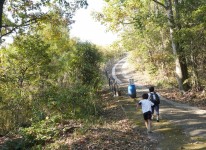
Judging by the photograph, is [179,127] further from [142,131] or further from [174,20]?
[174,20]

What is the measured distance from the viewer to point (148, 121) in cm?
1171

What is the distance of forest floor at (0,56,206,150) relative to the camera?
995cm

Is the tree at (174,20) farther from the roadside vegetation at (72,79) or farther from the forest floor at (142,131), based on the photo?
the forest floor at (142,131)

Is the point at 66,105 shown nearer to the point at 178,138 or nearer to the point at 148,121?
the point at 148,121

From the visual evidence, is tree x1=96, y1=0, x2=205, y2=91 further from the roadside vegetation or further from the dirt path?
the dirt path

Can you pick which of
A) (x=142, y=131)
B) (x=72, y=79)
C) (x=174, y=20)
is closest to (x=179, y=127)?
(x=142, y=131)

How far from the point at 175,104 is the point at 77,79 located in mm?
7836

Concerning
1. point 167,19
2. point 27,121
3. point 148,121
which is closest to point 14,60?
point 27,121

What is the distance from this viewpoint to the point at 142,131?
39.7 feet

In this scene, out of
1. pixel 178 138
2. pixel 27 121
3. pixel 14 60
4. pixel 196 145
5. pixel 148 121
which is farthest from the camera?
pixel 14 60

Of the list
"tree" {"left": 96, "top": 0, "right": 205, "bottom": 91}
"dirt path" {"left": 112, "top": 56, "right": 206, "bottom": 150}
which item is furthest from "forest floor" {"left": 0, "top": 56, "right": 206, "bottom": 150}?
"tree" {"left": 96, "top": 0, "right": 205, "bottom": 91}

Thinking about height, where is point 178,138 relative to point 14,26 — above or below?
below

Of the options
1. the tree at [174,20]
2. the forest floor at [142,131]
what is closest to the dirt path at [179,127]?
the forest floor at [142,131]

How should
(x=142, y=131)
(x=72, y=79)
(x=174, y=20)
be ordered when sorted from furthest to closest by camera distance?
(x=72, y=79) → (x=174, y=20) → (x=142, y=131)
